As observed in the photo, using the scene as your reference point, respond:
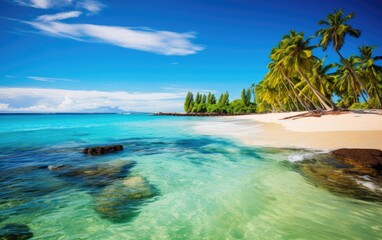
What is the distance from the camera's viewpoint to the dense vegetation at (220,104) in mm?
109875

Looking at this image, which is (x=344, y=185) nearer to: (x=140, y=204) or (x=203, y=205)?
(x=203, y=205)

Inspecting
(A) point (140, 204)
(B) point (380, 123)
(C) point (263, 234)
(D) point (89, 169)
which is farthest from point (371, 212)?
(B) point (380, 123)

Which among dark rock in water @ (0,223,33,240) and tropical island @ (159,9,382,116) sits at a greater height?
tropical island @ (159,9,382,116)

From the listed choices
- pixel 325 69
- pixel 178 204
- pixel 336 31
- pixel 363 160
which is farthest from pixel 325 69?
pixel 178 204

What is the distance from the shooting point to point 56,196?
6688 millimetres

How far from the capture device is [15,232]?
15.4 ft

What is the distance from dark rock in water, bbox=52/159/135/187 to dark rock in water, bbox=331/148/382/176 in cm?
907

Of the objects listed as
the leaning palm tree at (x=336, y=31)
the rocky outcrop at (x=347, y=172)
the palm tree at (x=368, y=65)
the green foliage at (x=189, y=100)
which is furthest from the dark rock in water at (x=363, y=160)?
the green foliage at (x=189, y=100)

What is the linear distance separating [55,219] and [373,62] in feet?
141

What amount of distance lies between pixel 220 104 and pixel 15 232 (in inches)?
4583

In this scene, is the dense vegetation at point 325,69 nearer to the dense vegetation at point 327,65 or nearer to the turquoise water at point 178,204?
the dense vegetation at point 327,65

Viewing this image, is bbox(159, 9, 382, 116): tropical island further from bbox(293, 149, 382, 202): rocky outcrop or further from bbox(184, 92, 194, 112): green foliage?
bbox(184, 92, 194, 112): green foliage

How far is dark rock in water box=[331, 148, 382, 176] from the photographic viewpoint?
8.79 meters

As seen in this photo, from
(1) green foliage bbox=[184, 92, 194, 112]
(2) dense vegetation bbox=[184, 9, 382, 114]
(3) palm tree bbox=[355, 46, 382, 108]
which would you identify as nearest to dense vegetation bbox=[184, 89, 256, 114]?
(1) green foliage bbox=[184, 92, 194, 112]
